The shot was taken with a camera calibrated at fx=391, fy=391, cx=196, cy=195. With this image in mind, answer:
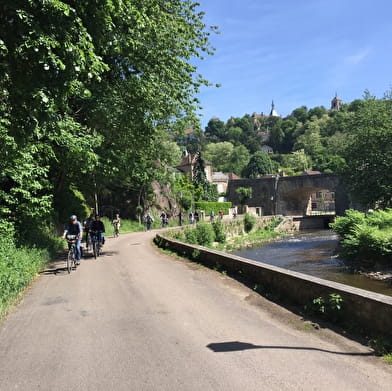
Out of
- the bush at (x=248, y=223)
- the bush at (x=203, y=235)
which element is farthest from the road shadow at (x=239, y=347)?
the bush at (x=248, y=223)

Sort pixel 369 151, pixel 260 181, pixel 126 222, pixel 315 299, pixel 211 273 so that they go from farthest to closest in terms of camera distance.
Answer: pixel 260 181, pixel 126 222, pixel 369 151, pixel 211 273, pixel 315 299

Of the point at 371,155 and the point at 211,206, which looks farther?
the point at 211,206

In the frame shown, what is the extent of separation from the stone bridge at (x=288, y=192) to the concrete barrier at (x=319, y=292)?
48.9 m

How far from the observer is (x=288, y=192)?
63875mm

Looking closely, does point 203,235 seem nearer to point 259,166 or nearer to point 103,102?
point 103,102

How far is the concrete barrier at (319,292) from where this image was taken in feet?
15.9

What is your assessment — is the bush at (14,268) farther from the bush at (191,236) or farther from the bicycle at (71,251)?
the bush at (191,236)

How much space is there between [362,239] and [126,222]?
69.5 feet

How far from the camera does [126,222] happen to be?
34156 millimetres

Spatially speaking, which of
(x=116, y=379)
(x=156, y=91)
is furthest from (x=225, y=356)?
(x=156, y=91)

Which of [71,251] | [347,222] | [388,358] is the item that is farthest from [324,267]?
[388,358]

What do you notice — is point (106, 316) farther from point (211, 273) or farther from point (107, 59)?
point (107, 59)

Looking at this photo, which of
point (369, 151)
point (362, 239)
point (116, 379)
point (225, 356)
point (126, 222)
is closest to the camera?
point (116, 379)

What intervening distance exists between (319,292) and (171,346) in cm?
258
